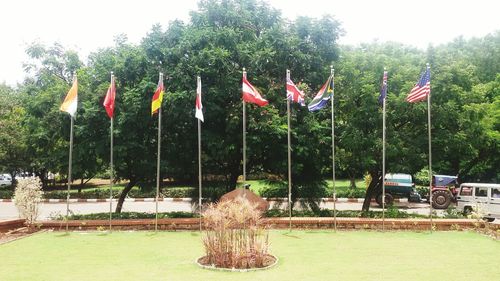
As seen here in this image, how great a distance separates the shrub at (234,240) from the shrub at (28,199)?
7.98m

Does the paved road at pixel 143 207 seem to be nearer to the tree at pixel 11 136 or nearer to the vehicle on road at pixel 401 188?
the vehicle on road at pixel 401 188

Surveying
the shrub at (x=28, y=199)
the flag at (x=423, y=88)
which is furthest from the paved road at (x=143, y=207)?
the flag at (x=423, y=88)

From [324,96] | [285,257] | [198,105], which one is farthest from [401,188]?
[285,257]

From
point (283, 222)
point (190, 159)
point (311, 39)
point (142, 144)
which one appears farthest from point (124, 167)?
point (311, 39)

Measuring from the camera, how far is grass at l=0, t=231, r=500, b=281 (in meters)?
8.73

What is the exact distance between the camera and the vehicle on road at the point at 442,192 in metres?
25.8

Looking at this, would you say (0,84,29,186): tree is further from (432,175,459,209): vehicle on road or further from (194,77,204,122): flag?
(432,175,459,209): vehicle on road

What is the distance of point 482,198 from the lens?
746 inches

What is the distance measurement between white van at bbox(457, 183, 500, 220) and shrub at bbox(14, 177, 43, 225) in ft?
53.0

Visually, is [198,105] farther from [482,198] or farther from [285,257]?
[482,198]

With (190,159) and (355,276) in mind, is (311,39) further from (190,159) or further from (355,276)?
(355,276)

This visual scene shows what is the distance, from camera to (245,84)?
45.8ft

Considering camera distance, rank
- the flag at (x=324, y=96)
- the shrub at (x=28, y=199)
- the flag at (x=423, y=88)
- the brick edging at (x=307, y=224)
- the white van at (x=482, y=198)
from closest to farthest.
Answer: the flag at (x=423, y=88), the flag at (x=324, y=96), the brick edging at (x=307, y=224), the shrub at (x=28, y=199), the white van at (x=482, y=198)

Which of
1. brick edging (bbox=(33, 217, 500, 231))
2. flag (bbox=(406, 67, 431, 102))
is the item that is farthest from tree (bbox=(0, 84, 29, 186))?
flag (bbox=(406, 67, 431, 102))
